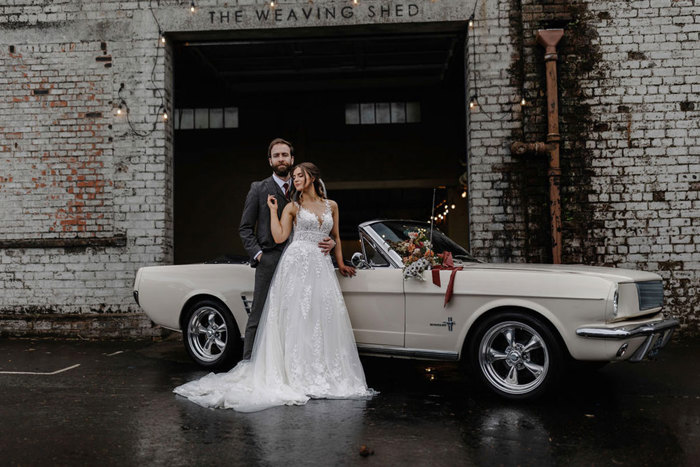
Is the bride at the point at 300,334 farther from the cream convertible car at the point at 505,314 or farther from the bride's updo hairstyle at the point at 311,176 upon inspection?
the cream convertible car at the point at 505,314

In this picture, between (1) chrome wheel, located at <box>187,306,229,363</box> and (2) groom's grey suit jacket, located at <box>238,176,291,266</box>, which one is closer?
(2) groom's grey suit jacket, located at <box>238,176,291,266</box>

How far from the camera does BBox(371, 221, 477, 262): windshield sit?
17.9ft

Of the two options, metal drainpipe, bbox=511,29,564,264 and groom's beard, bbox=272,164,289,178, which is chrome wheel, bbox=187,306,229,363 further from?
metal drainpipe, bbox=511,29,564,264

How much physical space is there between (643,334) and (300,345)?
8.84 ft

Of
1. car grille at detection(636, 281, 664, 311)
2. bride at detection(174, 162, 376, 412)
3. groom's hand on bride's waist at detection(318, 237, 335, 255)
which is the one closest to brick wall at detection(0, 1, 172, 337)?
bride at detection(174, 162, 376, 412)

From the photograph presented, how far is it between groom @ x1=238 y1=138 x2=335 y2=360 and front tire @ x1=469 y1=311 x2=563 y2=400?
1.63m

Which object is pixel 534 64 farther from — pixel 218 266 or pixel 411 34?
pixel 218 266

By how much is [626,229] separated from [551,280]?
414 cm

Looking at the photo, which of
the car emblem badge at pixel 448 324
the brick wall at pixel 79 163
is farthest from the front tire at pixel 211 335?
the brick wall at pixel 79 163

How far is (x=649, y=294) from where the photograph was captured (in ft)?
15.7

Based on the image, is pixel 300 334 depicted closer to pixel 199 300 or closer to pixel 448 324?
pixel 448 324

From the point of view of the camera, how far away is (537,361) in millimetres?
4695

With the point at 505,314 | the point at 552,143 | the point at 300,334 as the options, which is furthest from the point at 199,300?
the point at 552,143

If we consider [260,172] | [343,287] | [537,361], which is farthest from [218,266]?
[260,172]
